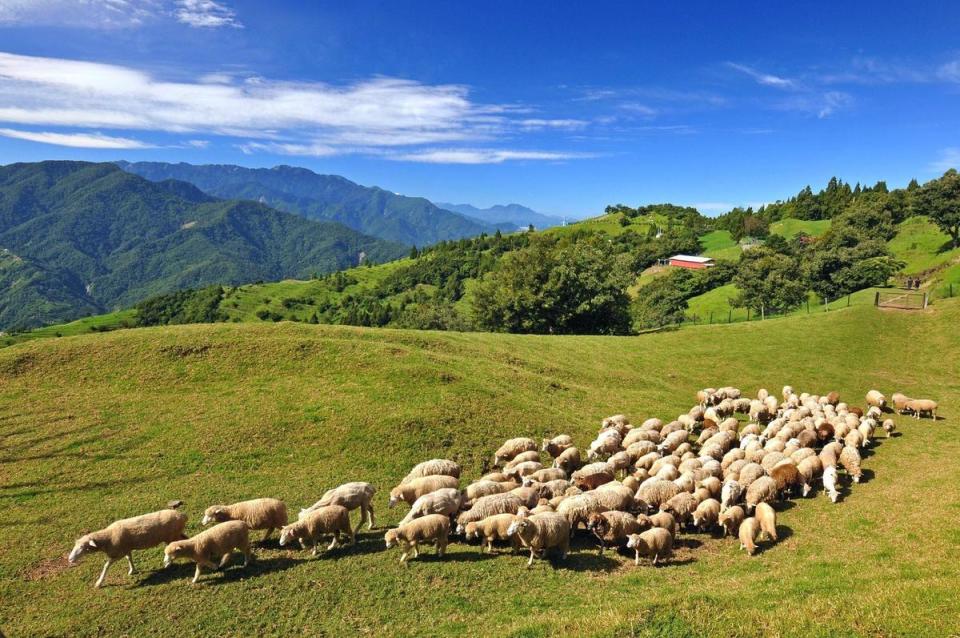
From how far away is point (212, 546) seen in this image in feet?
39.6

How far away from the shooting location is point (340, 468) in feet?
60.7

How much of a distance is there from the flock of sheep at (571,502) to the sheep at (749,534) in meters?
0.04

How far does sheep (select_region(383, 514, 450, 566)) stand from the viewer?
12.7 m

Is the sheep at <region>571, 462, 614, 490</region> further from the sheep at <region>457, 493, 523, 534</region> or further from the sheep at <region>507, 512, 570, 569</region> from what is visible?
the sheep at <region>507, 512, 570, 569</region>

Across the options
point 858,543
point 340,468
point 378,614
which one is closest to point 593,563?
point 378,614

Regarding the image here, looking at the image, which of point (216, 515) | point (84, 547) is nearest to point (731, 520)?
point (216, 515)

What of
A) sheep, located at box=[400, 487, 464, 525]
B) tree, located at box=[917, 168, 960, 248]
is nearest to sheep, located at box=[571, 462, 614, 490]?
sheep, located at box=[400, 487, 464, 525]

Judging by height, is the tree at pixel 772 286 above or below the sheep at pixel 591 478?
above

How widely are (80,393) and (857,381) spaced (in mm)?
44965

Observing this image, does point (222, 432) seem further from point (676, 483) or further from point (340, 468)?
point (676, 483)

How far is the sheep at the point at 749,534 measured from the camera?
1314 cm

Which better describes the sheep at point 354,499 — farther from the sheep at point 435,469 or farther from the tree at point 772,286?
the tree at point 772,286

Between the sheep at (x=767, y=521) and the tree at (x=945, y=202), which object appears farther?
the tree at (x=945, y=202)

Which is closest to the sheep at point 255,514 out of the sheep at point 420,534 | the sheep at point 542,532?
the sheep at point 420,534
